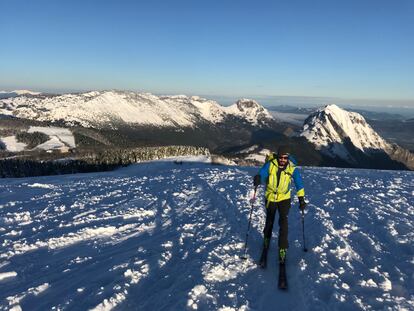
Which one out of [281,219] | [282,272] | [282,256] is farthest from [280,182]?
[282,272]

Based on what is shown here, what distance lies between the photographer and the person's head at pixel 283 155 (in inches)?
495

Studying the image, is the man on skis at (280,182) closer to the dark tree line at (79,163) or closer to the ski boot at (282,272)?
the ski boot at (282,272)

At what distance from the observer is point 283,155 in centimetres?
1261

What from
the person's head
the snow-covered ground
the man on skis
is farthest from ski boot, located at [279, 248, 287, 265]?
the person's head

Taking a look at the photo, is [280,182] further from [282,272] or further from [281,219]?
[282,272]

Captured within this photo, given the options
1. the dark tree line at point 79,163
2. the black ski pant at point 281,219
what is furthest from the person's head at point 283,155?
the dark tree line at point 79,163

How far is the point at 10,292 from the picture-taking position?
33.8 ft

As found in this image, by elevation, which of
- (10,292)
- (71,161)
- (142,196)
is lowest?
(71,161)

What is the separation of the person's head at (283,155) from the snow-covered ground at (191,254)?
3375mm

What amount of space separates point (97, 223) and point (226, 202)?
8.16m

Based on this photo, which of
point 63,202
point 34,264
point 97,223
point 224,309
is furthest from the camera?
point 63,202

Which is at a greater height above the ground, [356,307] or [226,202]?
[356,307]

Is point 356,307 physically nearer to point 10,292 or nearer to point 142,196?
point 10,292

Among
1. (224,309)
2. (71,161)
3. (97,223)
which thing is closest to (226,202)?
(97,223)
